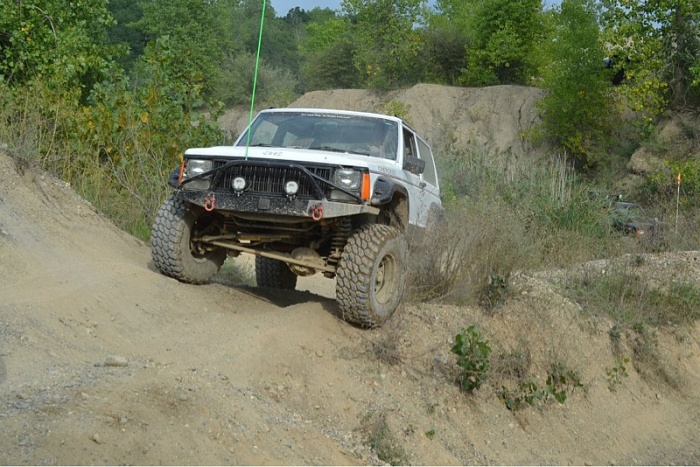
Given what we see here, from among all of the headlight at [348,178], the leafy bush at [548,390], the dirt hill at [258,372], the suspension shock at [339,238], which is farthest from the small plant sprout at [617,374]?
the headlight at [348,178]

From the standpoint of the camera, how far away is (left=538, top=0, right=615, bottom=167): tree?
3100 cm

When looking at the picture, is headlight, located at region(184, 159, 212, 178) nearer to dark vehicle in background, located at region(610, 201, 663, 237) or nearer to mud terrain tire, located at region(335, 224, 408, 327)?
mud terrain tire, located at region(335, 224, 408, 327)

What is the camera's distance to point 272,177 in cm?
783

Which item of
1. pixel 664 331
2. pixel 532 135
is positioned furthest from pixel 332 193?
pixel 532 135

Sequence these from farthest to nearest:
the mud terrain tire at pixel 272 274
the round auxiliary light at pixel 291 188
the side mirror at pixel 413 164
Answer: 1. the mud terrain tire at pixel 272 274
2. the side mirror at pixel 413 164
3. the round auxiliary light at pixel 291 188

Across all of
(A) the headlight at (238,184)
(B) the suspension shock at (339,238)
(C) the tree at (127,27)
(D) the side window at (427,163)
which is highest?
(C) the tree at (127,27)

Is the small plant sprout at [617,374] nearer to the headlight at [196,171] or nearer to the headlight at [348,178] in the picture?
the headlight at [348,178]

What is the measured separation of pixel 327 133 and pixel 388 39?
33.6m

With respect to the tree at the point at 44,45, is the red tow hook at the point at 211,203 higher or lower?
lower

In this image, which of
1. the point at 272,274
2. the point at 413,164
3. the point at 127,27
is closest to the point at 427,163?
the point at 413,164

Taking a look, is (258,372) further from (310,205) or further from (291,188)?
(291,188)

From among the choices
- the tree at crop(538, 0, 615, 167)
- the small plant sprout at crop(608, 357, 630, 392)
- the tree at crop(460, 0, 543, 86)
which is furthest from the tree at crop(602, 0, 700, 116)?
the small plant sprout at crop(608, 357, 630, 392)

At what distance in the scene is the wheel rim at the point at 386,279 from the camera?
8188 millimetres

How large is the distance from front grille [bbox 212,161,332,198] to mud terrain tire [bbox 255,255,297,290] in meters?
2.46
